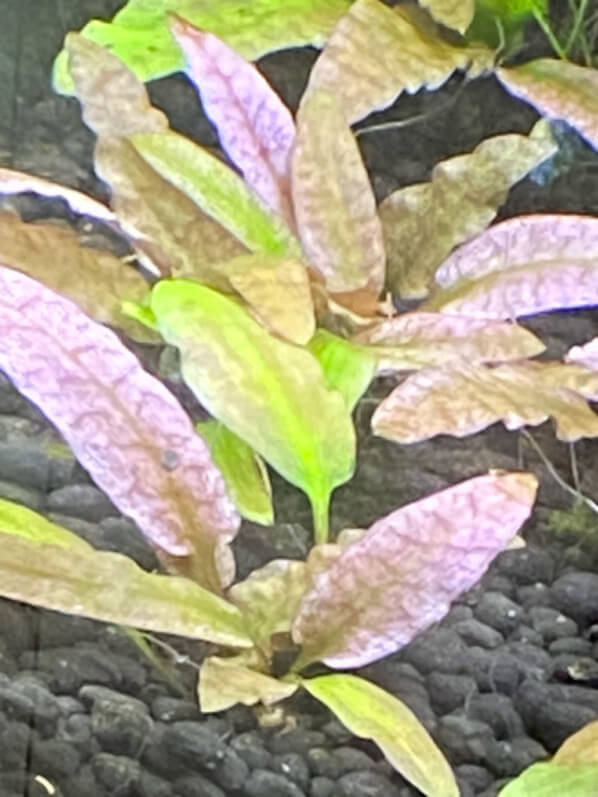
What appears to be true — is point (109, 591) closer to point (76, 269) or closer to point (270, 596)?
point (270, 596)

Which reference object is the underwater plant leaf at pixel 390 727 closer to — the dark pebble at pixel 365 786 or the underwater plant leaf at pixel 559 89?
the dark pebble at pixel 365 786

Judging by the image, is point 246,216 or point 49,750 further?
point 246,216

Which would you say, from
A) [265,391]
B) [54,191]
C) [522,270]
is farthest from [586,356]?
[54,191]

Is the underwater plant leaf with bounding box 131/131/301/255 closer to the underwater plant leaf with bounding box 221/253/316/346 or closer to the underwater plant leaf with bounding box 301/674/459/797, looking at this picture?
the underwater plant leaf with bounding box 221/253/316/346

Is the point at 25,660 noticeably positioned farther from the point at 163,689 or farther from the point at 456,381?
the point at 456,381

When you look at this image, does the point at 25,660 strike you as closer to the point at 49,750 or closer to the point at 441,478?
the point at 49,750

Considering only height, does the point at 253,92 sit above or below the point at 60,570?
above

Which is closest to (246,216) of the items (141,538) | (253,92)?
(253,92)
